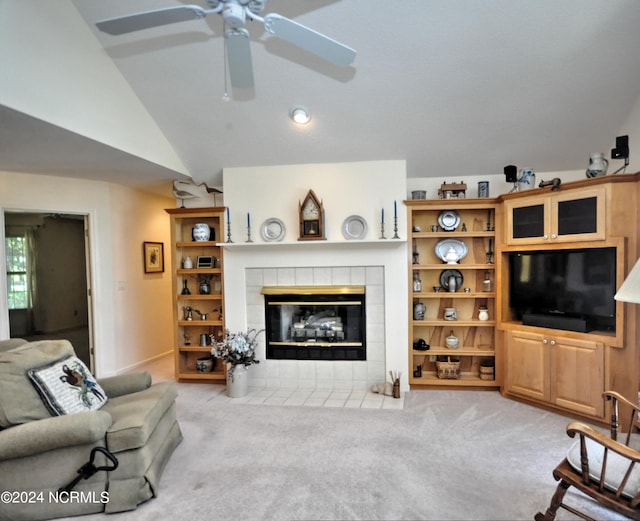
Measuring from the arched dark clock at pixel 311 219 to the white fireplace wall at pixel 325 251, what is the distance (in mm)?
79

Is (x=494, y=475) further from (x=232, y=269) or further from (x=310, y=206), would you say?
(x=232, y=269)

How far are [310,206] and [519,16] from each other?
2296mm

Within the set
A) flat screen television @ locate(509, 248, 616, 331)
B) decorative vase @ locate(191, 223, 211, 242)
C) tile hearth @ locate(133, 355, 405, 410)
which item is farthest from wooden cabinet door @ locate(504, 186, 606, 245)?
decorative vase @ locate(191, 223, 211, 242)

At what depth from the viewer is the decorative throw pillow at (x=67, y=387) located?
222 cm

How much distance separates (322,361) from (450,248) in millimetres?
1856

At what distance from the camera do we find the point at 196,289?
4582 millimetres

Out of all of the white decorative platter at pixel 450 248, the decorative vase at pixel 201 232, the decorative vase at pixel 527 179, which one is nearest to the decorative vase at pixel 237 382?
the decorative vase at pixel 201 232

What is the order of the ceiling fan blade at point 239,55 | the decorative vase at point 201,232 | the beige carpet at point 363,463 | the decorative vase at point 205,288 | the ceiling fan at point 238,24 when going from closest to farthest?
the ceiling fan at point 238,24
the ceiling fan blade at point 239,55
the beige carpet at point 363,463
the decorative vase at point 201,232
the decorative vase at point 205,288

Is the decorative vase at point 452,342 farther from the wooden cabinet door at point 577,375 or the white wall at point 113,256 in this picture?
the white wall at point 113,256

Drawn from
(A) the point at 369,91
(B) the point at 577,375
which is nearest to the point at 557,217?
(B) the point at 577,375

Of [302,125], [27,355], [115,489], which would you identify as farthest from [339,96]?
[115,489]

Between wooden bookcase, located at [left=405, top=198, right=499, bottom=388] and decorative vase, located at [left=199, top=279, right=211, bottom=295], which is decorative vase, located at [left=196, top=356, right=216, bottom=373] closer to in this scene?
decorative vase, located at [left=199, top=279, right=211, bottom=295]

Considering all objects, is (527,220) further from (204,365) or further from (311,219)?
(204,365)

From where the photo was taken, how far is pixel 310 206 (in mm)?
3965
